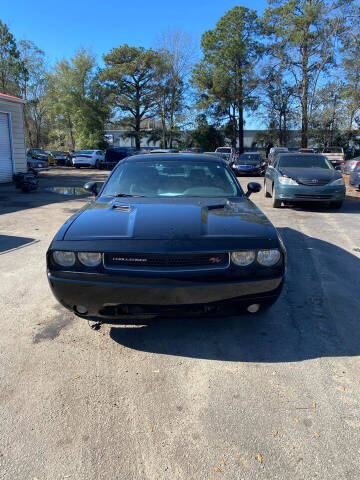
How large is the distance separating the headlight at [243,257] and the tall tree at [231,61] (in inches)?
1525

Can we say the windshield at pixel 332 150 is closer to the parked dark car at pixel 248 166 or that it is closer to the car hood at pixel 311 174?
the parked dark car at pixel 248 166

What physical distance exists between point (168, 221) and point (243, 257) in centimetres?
69

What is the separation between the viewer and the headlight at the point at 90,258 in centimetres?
269

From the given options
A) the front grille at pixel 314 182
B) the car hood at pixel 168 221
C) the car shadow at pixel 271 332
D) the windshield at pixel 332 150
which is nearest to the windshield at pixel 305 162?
the front grille at pixel 314 182

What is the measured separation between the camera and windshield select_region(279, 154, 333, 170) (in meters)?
10.2

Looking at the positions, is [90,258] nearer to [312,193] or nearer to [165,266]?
[165,266]

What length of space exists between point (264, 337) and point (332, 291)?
4.88 ft

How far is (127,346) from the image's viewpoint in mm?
2994

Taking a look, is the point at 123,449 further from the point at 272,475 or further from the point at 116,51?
the point at 116,51

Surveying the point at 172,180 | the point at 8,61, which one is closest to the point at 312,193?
the point at 172,180

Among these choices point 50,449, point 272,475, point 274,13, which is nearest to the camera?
point 272,475

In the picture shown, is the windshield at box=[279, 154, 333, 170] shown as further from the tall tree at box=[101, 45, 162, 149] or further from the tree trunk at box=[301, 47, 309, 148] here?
the tall tree at box=[101, 45, 162, 149]

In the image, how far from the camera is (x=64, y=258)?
2.75 metres

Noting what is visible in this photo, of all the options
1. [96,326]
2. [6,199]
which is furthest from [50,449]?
[6,199]
